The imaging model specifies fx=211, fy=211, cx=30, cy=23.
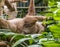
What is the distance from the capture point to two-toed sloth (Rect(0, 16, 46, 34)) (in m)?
1.22

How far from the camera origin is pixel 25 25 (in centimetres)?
135

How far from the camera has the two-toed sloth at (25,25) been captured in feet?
4.01

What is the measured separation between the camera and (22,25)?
52.7 inches

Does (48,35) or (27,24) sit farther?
(27,24)

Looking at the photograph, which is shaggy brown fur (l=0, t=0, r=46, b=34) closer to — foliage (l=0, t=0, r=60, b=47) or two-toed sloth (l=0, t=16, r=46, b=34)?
two-toed sloth (l=0, t=16, r=46, b=34)

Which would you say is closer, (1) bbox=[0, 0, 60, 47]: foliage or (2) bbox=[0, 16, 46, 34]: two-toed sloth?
(1) bbox=[0, 0, 60, 47]: foliage

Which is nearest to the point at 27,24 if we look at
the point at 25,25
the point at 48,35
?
the point at 25,25

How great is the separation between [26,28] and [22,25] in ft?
0.15

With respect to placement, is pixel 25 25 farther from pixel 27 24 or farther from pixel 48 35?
pixel 48 35

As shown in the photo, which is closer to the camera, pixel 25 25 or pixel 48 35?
pixel 48 35

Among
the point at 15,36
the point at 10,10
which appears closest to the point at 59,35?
the point at 15,36

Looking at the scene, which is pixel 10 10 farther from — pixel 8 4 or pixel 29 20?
pixel 29 20

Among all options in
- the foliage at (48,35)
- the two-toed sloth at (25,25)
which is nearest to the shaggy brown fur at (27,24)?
the two-toed sloth at (25,25)

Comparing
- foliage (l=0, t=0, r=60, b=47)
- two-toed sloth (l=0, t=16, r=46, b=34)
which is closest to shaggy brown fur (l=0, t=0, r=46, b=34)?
two-toed sloth (l=0, t=16, r=46, b=34)
